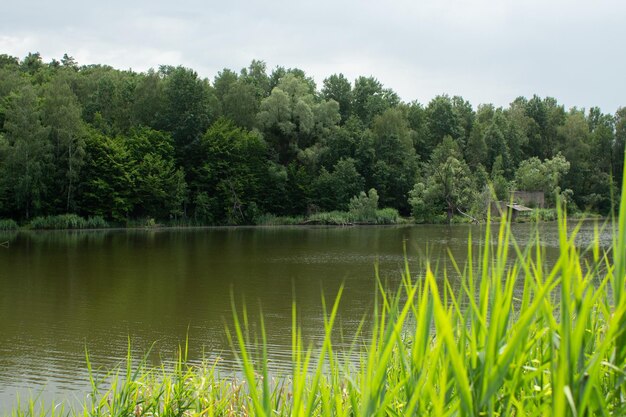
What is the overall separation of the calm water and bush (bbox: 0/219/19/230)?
8924 mm

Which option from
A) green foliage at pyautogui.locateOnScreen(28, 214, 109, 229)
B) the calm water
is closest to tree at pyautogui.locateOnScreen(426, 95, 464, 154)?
green foliage at pyautogui.locateOnScreen(28, 214, 109, 229)

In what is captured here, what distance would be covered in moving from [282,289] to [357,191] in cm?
3685

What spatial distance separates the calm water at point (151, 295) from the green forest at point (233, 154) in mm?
12011

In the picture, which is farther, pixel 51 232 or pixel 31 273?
pixel 51 232

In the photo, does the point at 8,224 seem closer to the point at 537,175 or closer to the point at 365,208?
the point at 365,208

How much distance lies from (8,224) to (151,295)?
1123 inches

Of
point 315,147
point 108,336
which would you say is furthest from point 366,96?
point 108,336

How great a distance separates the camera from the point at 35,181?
41.1m

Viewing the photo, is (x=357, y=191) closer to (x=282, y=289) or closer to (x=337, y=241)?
(x=337, y=241)

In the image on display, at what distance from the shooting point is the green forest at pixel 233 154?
43156mm

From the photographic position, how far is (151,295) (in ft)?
55.1

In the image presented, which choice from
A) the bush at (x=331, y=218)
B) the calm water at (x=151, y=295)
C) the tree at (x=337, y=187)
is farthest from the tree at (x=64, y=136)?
the tree at (x=337, y=187)

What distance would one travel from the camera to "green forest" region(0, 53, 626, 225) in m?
43.2

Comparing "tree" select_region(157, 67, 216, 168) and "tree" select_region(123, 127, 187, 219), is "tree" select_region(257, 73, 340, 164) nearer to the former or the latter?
"tree" select_region(157, 67, 216, 168)
